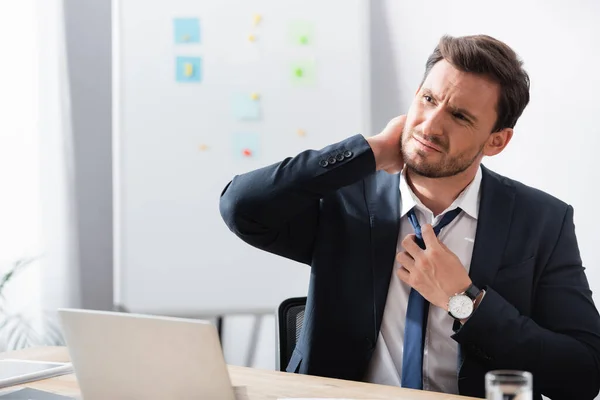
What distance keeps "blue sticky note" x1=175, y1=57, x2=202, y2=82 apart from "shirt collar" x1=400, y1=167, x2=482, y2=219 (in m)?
1.47

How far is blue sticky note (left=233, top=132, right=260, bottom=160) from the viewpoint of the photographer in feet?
10.1

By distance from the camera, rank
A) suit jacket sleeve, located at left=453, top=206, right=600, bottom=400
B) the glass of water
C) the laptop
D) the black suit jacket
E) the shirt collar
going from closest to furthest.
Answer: the glass of water
the laptop
suit jacket sleeve, located at left=453, top=206, right=600, bottom=400
the black suit jacket
the shirt collar

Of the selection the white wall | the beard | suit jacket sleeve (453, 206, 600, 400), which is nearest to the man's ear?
the beard

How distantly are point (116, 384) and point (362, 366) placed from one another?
25.5 inches

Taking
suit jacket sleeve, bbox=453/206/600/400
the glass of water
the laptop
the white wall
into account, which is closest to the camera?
the glass of water

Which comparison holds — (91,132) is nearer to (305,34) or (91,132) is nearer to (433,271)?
(305,34)

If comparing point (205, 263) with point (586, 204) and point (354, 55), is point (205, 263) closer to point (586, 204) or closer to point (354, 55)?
point (354, 55)

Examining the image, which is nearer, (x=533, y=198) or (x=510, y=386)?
(x=510, y=386)

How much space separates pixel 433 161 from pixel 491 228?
0.66 ft

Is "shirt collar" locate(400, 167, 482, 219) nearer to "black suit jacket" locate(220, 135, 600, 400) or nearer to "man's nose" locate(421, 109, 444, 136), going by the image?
"black suit jacket" locate(220, 135, 600, 400)

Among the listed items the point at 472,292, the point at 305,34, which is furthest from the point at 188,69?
the point at 472,292

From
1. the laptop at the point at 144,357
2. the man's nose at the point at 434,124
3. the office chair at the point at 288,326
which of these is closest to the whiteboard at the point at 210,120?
the office chair at the point at 288,326

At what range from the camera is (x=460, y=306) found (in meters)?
1.58

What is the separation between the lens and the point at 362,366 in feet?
5.74
